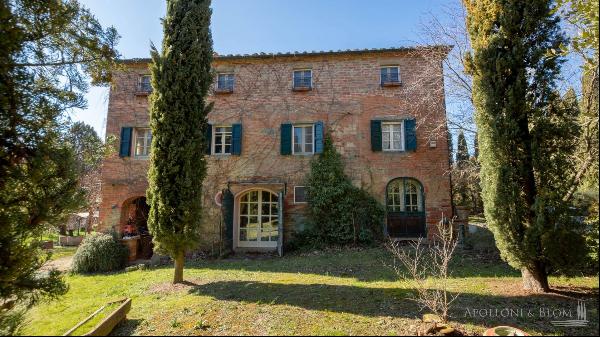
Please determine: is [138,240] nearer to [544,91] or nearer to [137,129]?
[137,129]

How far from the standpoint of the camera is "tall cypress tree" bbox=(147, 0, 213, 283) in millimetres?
7258

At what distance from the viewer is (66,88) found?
5.75m

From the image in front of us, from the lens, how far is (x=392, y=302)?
17.8ft

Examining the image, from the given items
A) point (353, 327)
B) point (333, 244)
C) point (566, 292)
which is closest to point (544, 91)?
point (566, 292)

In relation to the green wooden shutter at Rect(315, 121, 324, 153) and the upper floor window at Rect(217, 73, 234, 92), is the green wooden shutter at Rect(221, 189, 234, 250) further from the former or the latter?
the upper floor window at Rect(217, 73, 234, 92)

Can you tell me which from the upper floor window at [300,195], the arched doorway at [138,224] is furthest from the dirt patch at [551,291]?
the arched doorway at [138,224]

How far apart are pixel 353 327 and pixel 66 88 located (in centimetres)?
638

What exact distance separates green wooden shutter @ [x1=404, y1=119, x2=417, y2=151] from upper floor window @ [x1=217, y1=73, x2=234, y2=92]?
735 centimetres

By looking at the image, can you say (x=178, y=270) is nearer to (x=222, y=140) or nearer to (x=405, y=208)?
(x=222, y=140)

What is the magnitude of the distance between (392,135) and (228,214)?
7.09 metres

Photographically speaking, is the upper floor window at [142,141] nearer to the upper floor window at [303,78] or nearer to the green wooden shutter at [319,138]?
the upper floor window at [303,78]

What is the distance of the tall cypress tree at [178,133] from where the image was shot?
23.8ft

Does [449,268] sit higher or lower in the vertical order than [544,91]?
lower

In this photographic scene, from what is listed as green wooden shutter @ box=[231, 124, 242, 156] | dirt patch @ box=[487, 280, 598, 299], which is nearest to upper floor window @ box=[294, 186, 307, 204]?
green wooden shutter @ box=[231, 124, 242, 156]
